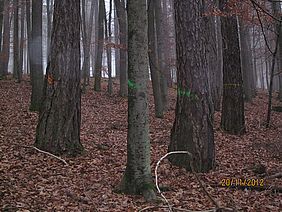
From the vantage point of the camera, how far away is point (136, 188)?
4.93 m

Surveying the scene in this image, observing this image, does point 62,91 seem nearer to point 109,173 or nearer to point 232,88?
point 109,173

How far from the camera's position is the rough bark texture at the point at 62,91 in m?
6.86

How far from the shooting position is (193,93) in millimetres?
6363

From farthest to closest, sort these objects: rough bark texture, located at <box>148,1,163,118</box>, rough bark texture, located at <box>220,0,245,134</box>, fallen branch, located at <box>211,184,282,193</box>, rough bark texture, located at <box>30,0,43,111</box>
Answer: rough bark texture, located at <box>148,1,163,118</box> → rough bark texture, located at <box>30,0,43,111</box> → rough bark texture, located at <box>220,0,245,134</box> → fallen branch, located at <box>211,184,282,193</box>

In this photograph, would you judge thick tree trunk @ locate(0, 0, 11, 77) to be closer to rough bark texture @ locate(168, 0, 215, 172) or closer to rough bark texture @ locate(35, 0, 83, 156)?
rough bark texture @ locate(35, 0, 83, 156)

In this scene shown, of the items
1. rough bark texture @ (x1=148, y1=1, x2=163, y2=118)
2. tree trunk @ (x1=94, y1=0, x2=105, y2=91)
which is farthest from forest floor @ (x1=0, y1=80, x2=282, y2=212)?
tree trunk @ (x1=94, y1=0, x2=105, y2=91)

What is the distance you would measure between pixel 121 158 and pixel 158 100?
5233mm

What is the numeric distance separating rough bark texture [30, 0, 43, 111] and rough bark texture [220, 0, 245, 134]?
252 inches

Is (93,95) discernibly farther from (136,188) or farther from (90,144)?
(136,188)

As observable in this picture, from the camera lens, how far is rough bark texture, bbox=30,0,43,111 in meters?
11.1

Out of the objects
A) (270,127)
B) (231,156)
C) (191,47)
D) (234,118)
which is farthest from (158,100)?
(191,47)
